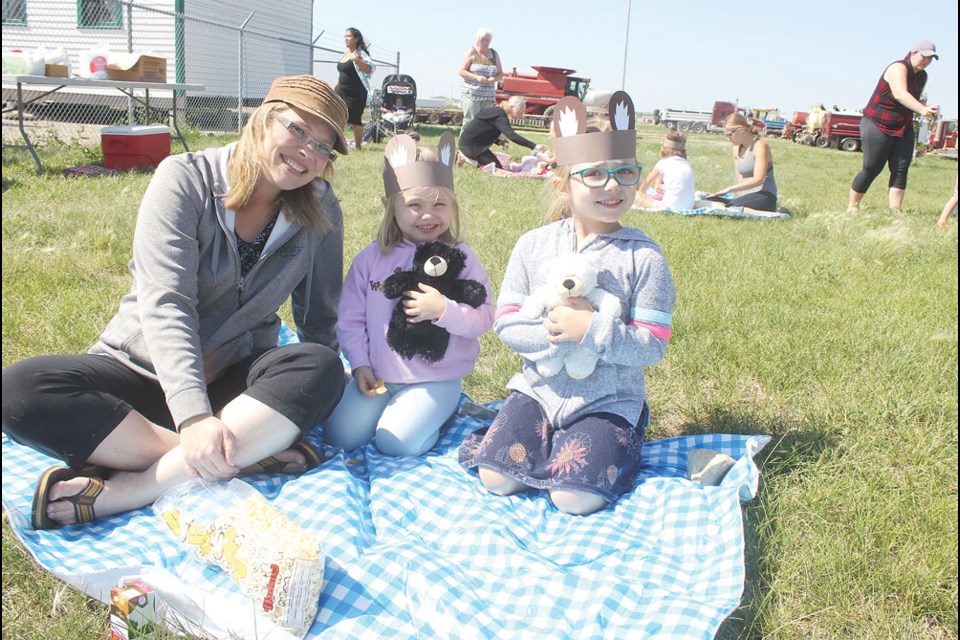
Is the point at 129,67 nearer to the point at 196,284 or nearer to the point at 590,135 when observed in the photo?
the point at 196,284

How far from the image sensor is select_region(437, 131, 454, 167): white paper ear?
284 centimetres

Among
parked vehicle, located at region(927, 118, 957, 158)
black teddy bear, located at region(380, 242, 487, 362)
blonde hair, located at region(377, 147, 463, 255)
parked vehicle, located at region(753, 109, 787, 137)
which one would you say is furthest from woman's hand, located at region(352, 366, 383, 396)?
parked vehicle, located at region(753, 109, 787, 137)

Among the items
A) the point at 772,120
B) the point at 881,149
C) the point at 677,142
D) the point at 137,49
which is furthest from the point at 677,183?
the point at 772,120

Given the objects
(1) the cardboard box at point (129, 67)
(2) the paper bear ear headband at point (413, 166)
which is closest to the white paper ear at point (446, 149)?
(2) the paper bear ear headband at point (413, 166)

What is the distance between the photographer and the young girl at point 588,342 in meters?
2.40

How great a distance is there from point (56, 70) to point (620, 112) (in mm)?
7364

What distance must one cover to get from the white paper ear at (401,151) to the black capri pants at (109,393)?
32.0 inches

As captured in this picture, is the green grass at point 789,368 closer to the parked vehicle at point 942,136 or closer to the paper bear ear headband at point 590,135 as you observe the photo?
the paper bear ear headband at point 590,135

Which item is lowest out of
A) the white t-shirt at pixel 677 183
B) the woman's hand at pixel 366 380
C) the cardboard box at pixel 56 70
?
the woman's hand at pixel 366 380

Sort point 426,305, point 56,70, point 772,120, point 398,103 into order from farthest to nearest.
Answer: point 772,120 < point 398,103 < point 56,70 < point 426,305

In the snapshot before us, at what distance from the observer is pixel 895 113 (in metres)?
7.47

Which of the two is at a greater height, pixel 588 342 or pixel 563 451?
pixel 588 342

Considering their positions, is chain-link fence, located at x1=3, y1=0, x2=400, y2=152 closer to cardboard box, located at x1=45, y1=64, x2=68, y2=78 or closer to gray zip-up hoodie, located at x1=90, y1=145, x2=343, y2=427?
cardboard box, located at x1=45, y1=64, x2=68, y2=78

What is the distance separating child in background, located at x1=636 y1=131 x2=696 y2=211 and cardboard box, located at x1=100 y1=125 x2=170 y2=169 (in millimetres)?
5326
